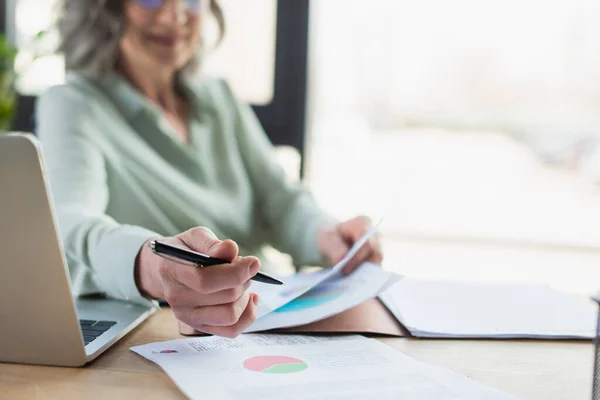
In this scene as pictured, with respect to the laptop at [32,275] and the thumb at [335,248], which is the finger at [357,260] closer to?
the thumb at [335,248]

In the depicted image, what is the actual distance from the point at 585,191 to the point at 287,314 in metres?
3.21

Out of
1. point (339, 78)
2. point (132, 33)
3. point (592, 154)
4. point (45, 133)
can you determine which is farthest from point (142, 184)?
point (592, 154)

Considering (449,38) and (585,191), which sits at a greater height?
(449,38)

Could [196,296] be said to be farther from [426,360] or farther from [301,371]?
[426,360]

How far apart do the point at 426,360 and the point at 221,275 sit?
0.23 meters

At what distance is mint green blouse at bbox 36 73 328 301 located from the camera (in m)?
1.00

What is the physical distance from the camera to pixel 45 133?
3.69ft

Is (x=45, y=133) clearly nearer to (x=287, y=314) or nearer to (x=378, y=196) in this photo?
(x=287, y=314)

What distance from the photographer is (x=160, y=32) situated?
1.28 metres

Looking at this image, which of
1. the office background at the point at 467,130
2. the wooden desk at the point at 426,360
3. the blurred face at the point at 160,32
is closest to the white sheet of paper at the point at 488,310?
the wooden desk at the point at 426,360

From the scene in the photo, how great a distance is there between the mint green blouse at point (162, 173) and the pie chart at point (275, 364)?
0.98 feet

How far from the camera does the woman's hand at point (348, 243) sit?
895mm

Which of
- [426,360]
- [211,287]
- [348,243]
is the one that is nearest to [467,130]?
[348,243]

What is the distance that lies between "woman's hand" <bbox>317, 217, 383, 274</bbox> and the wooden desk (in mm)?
213
